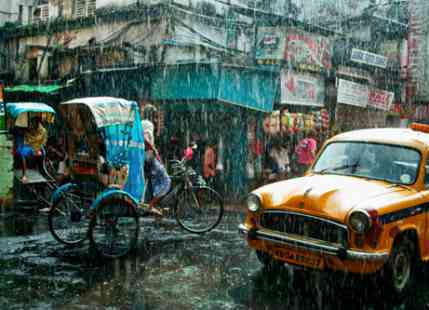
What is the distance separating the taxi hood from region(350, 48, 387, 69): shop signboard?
13.2 metres

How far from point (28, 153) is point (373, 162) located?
312 inches

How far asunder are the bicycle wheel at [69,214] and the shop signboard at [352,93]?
469 inches

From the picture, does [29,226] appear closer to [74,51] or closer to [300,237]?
[300,237]

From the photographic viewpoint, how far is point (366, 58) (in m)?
18.5

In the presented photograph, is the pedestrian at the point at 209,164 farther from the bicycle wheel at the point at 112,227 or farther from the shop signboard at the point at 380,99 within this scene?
the shop signboard at the point at 380,99

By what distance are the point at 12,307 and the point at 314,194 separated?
3.30 meters

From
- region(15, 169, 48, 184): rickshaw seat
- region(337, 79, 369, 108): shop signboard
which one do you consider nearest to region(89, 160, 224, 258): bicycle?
region(15, 169, 48, 184): rickshaw seat

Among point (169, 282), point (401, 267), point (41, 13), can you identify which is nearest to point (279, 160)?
point (401, 267)

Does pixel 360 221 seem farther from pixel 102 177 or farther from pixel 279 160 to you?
pixel 279 160

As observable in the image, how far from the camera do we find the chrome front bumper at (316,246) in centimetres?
497

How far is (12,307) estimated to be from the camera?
4902 millimetres

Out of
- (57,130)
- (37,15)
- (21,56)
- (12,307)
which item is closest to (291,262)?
(12,307)

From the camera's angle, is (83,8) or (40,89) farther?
(83,8)

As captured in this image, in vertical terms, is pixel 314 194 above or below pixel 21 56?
below
